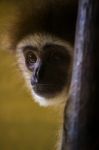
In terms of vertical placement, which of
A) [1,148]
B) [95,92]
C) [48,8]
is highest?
[48,8]

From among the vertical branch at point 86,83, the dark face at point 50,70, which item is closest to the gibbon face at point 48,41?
the dark face at point 50,70

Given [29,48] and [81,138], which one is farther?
[29,48]

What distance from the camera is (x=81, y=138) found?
21.7 inches

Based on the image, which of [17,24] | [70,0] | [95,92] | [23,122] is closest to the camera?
[95,92]

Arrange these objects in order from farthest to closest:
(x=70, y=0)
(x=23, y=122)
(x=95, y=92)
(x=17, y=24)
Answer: (x=23, y=122) → (x=17, y=24) → (x=70, y=0) → (x=95, y=92)

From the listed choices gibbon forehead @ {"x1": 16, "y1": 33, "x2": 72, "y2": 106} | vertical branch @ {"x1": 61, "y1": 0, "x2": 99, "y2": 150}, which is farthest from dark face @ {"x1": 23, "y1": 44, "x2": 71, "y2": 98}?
vertical branch @ {"x1": 61, "y1": 0, "x2": 99, "y2": 150}

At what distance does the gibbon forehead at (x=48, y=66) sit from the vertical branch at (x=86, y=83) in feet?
0.40

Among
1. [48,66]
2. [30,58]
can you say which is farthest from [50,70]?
[30,58]

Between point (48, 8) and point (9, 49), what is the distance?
197 millimetres

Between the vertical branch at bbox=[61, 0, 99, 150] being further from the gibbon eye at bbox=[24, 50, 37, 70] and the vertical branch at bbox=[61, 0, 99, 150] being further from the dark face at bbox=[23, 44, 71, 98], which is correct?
the gibbon eye at bbox=[24, 50, 37, 70]

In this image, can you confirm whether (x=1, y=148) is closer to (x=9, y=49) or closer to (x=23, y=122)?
(x=23, y=122)

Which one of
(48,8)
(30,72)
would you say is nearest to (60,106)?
(30,72)

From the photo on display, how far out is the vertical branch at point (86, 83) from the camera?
54cm

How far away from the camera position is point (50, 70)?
73 cm
